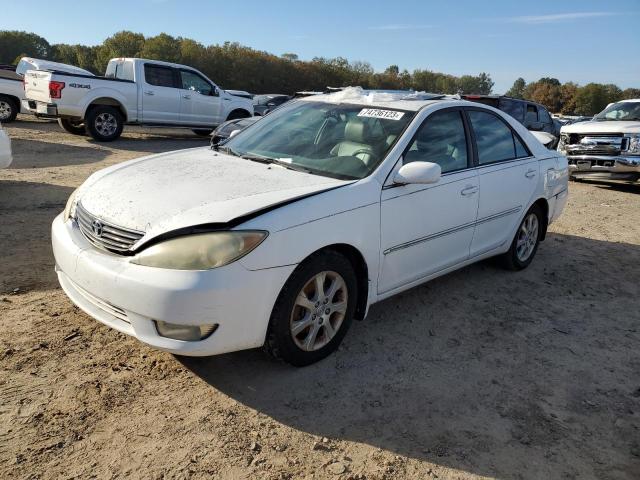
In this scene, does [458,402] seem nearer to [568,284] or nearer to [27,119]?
[568,284]

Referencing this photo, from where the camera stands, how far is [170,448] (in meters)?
2.50

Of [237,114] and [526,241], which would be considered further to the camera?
[237,114]

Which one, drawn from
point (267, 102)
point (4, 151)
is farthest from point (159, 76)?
point (267, 102)

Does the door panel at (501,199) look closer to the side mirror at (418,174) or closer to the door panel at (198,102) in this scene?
the side mirror at (418,174)

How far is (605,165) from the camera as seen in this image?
1034 centimetres

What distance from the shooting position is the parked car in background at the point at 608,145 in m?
10.0

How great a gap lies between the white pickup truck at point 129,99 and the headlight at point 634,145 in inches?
389

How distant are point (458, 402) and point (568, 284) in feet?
8.57

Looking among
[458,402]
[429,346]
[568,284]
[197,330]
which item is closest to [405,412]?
[458,402]

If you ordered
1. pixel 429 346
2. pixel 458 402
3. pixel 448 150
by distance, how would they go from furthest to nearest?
1. pixel 448 150
2. pixel 429 346
3. pixel 458 402

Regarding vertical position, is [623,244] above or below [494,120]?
below

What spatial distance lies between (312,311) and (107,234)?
120cm

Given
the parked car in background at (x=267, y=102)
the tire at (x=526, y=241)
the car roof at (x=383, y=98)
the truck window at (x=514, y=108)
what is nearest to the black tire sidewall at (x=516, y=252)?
the tire at (x=526, y=241)

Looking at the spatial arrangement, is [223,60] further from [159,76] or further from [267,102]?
[159,76]
